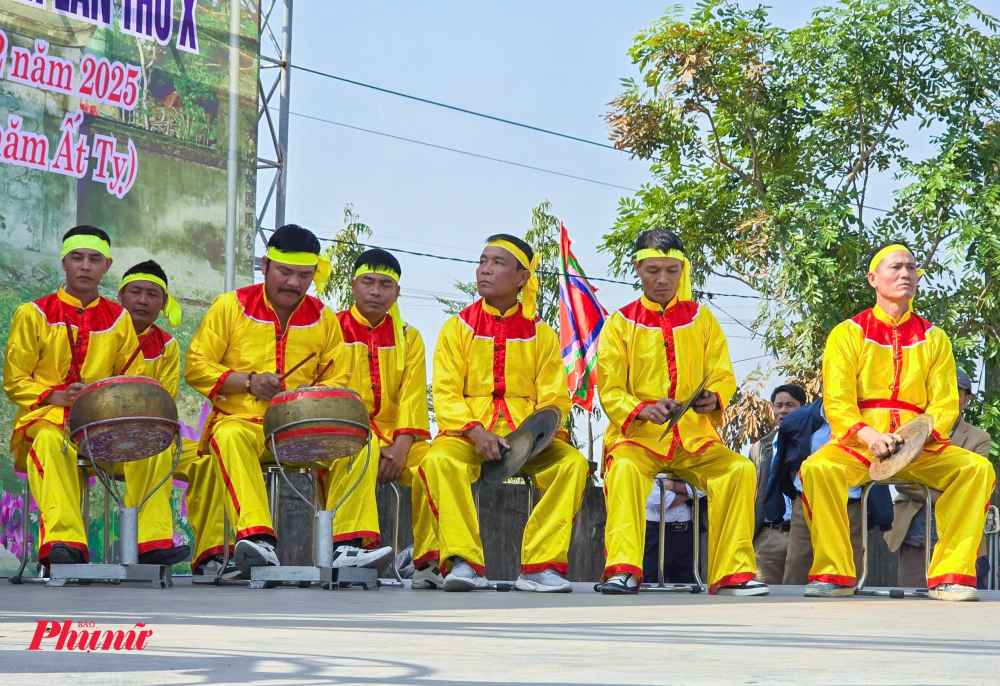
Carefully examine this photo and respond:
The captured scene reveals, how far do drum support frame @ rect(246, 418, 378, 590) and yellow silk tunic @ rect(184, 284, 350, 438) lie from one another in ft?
1.60

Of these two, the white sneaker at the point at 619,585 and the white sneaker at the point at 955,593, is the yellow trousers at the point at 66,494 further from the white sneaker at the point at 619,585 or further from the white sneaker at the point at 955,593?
the white sneaker at the point at 955,593

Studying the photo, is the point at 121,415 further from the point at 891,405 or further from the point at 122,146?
the point at 891,405

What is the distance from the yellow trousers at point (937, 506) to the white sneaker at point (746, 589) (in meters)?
0.25

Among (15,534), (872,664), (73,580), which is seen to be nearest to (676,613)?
(872,664)

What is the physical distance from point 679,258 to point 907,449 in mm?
1478

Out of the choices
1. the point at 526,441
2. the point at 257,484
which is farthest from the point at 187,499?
the point at 526,441

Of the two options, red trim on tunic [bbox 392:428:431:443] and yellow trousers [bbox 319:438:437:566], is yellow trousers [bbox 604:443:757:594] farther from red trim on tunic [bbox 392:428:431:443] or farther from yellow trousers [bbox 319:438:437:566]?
red trim on tunic [bbox 392:428:431:443]

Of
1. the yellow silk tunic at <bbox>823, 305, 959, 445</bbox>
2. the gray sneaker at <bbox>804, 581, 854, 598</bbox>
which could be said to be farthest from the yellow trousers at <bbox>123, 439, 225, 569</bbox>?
the yellow silk tunic at <bbox>823, 305, 959, 445</bbox>

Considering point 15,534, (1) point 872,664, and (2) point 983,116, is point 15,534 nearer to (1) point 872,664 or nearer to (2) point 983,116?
(1) point 872,664

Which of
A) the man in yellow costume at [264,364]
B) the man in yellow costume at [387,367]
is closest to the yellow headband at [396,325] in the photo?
the man in yellow costume at [387,367]

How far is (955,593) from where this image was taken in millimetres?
5820

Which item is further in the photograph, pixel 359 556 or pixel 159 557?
pixel 159 557

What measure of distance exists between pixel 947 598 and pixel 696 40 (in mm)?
7957

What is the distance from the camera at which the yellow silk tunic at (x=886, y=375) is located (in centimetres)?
630
